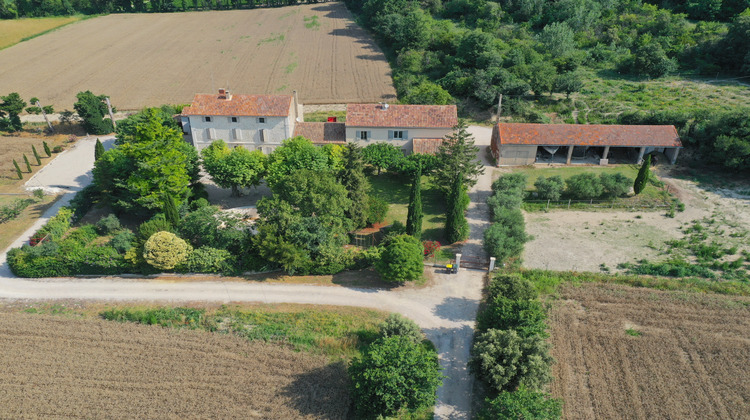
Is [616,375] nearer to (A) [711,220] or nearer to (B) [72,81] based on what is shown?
(A) [711,220]

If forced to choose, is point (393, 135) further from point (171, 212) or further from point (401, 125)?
point (171, 212)

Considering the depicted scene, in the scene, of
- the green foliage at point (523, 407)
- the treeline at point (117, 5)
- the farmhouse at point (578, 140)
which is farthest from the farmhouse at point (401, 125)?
the treeline at point (117, 5)

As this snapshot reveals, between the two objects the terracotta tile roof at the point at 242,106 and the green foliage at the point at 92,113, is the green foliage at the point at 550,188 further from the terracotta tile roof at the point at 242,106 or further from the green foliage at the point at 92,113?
the green foliage at the point at 92,113

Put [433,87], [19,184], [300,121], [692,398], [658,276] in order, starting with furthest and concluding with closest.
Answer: [433,87], [300,121], [19,184], [658,276], [692,398]

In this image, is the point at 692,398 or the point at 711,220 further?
the point at 711,220

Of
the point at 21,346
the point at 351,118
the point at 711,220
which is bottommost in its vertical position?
the point at 21,346

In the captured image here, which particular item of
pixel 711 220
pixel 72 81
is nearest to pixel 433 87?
pixel 711 220

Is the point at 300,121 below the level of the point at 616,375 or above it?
above
